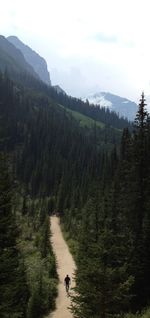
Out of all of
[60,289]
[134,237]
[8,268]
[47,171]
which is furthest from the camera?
[47,171]

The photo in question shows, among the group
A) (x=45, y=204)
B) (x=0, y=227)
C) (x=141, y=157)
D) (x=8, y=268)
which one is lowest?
(x=45, y=204)

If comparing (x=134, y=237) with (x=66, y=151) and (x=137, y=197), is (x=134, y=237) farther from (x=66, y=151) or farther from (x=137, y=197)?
(x=66, y=151)

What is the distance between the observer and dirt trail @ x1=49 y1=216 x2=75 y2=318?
29422mm

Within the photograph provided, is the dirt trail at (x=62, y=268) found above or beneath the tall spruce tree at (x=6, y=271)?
beneath

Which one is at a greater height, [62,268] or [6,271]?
[6,271]

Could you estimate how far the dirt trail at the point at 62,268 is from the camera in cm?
2942

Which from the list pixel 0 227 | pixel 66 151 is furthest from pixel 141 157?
pixel 66 151

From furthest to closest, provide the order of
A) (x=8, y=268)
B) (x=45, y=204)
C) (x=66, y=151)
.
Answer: (x=66, y=151) → (x=45, y=204) → (x=8, y=268)

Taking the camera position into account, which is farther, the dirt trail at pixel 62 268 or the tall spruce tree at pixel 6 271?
the dirt trail at pixel 62 268

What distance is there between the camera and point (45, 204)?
108m

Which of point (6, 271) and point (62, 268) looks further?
point (62, 268)

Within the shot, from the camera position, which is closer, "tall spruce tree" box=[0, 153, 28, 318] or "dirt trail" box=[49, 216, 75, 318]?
"tall spruce tree" box=[0, 153, 28, 318]

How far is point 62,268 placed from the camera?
42.2 metres

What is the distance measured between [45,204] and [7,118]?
94.8m
